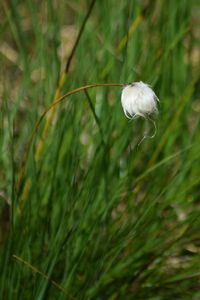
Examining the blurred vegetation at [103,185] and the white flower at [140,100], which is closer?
the white flower at [140,100]

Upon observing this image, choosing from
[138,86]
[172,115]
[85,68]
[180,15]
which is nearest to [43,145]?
[85,68]

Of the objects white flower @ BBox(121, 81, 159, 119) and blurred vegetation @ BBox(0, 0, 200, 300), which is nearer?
white flower @ BBox(121, 81, 159, 119)

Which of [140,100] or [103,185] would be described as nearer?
[140,100]

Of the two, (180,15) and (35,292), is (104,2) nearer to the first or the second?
(180,15)
